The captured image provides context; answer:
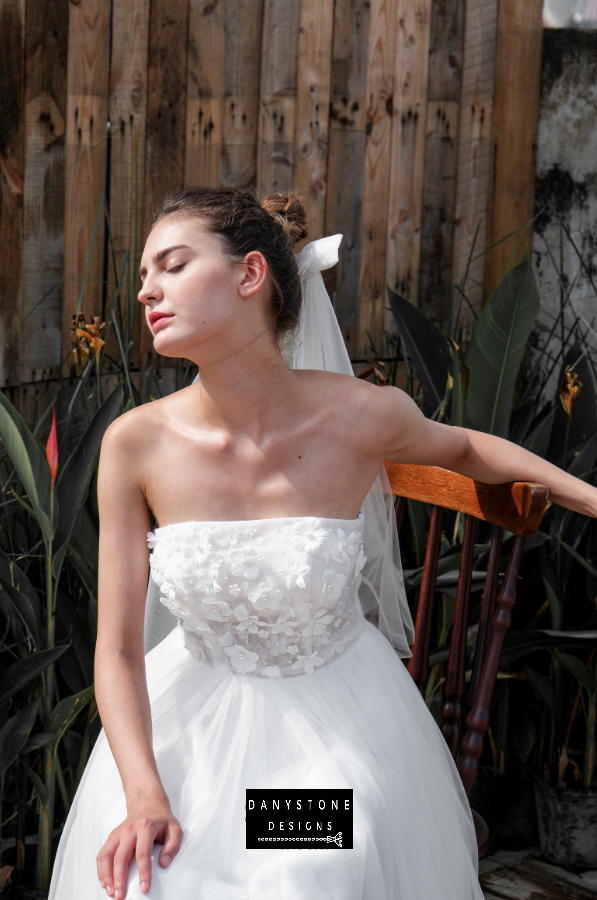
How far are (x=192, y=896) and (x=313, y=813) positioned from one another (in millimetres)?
182

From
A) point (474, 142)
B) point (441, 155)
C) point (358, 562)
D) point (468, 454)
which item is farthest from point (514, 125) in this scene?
point (358, 562)

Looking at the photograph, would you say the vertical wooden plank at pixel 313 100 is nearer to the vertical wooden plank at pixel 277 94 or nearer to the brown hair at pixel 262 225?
the vertical wooden plank at pixel 277 94

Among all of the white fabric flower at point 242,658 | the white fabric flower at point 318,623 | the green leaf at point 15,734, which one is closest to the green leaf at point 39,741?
the green leaf at point 15,734

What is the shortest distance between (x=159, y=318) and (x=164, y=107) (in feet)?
4.87

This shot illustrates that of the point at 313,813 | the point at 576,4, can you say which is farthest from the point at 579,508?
the point at 576,4

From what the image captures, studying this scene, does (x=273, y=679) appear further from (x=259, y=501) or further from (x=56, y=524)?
(x=56, y=524)

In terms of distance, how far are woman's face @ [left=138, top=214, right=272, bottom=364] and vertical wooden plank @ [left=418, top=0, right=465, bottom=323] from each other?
1.84m

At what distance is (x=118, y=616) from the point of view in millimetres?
1272

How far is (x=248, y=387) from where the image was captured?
134 cm

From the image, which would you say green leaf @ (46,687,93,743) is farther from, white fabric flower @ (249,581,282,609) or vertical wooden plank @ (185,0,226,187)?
Answer: vertical wooden plank @ (185,0,226,187)

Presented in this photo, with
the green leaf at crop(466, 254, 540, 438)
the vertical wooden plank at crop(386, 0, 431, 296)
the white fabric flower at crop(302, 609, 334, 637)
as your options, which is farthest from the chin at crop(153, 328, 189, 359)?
the vertical wooden plank at crop(386, 0, 431, 296)

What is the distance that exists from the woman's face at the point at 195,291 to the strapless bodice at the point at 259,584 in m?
0.28

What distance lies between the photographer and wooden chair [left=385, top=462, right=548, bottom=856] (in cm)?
141

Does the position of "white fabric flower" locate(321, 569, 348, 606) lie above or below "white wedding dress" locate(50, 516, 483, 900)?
above
